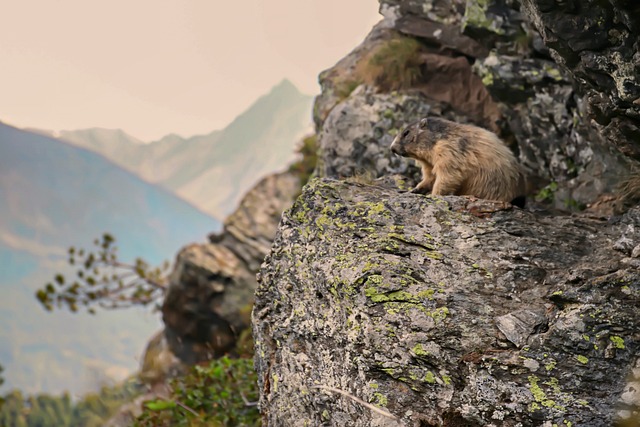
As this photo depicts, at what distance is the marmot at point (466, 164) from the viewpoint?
874cm

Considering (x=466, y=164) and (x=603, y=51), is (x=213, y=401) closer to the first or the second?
(x=466, y=164)

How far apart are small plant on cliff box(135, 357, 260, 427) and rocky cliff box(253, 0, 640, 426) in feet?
10.6

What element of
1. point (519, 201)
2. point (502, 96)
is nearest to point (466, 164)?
point (519, 201)

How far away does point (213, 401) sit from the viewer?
10.8m

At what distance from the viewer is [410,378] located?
5.83 meters

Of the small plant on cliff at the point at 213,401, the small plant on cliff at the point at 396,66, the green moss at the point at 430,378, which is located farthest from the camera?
the small plant on cliff at the point at 396,66

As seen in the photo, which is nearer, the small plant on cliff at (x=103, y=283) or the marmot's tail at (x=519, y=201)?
the marmot's tail at (x=519, y=201)

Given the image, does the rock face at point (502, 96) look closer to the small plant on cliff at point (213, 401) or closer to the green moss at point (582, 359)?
the green moss at point (582, 359)

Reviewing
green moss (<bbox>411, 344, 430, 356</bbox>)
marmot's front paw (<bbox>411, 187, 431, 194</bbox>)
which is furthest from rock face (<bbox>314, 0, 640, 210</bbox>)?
green moss (<bbox>411, 344, 430, 356</bbox>)

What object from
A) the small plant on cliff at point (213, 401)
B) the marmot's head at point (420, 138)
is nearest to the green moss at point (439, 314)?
the marmot's head at point (420, 138)

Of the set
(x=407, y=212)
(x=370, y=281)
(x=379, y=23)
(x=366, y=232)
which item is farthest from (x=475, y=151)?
(x=379, y=23)

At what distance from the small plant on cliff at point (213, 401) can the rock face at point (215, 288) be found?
5626mm

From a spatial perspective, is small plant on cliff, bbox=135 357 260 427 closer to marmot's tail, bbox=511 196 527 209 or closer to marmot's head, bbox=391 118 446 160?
marmot's head, bbox=391 118 446 160

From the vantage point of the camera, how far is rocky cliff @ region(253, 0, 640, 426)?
549 cm
